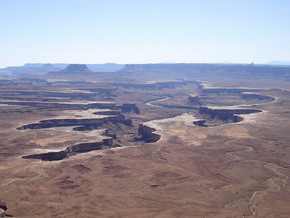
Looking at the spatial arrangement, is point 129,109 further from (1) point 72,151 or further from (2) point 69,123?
(1) point 72,151

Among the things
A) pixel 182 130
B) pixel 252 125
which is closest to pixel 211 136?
pixel 182 130

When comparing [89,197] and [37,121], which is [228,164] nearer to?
[89,197]

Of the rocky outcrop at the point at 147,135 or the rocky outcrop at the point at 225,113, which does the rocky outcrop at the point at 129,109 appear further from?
the rocky outcrop at the point at 147,135

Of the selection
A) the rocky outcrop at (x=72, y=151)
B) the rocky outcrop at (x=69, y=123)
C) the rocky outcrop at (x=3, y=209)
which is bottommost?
the rocky outcrop at (x=69, y=123)

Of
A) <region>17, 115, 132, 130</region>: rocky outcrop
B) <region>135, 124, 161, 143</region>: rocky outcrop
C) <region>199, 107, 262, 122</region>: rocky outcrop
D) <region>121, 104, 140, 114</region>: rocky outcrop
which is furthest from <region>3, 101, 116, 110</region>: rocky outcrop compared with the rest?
<region>135, 124, 161, 143</region>: rocky outcrop

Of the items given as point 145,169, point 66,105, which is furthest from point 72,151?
point 66,105

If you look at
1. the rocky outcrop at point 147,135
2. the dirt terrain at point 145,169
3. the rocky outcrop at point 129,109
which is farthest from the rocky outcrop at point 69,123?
the rocky outcrop at point 129,109

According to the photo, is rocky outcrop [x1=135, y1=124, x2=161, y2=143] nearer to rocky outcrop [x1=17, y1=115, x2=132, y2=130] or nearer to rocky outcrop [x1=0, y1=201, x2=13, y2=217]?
rocky outcrop [x1=17, y1=115, x2=132, y2=130]
